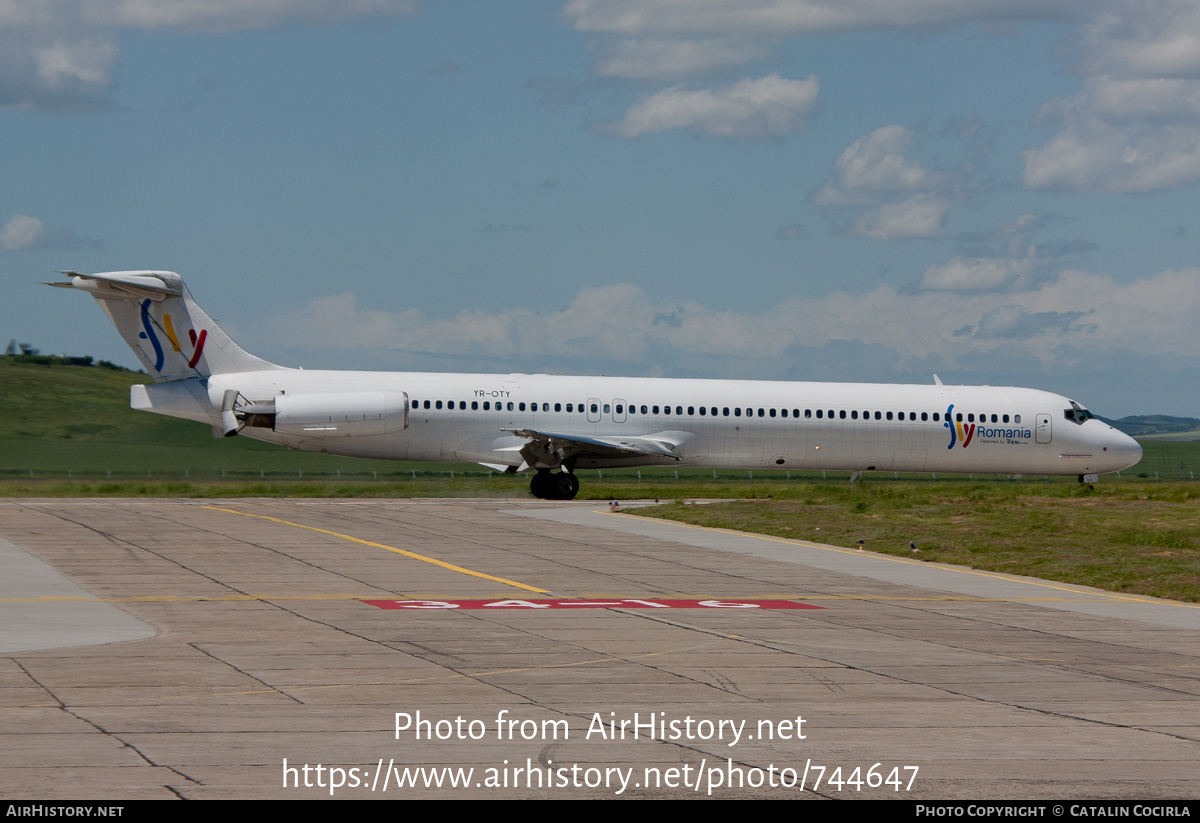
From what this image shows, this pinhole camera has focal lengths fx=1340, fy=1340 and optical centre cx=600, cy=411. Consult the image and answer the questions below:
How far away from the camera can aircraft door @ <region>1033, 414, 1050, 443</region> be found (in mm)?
41875

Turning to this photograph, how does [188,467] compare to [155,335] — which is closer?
[155,335]

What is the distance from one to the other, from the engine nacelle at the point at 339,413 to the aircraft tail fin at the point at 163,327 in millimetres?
2642

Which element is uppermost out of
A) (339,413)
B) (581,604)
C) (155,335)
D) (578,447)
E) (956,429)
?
(155,335)

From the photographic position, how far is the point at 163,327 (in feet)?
124

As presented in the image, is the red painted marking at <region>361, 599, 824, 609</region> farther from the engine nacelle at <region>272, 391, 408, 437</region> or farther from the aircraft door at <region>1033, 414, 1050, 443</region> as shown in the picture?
the aircraft door at <region>1033, 414, 1050, 443</region>

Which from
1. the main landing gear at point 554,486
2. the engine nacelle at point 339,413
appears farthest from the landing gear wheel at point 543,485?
the engine nacelle at point 339,413

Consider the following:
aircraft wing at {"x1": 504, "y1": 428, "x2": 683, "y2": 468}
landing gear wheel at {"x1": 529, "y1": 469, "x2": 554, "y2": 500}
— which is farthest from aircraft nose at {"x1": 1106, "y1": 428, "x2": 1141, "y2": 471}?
landing gear wheel at {"x1": 529, "y1": 469, "x2": 554, "y2": 500}

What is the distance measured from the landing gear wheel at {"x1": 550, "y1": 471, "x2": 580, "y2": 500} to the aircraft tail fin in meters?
10.3

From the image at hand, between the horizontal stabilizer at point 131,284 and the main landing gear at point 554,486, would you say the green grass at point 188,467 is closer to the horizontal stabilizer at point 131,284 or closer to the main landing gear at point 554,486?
the main landing gear at point 554,486

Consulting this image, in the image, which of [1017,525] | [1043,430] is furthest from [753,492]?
[1017,525]

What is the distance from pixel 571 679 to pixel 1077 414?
34878 mm

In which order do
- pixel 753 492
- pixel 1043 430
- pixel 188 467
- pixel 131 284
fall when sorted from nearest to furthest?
pixel 131 284 → pixel 1043 430 → pixel 753 492 → pixel 188 467

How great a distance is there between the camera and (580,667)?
12328 millimetres

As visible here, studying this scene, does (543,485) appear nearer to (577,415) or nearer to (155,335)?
(577,415)
